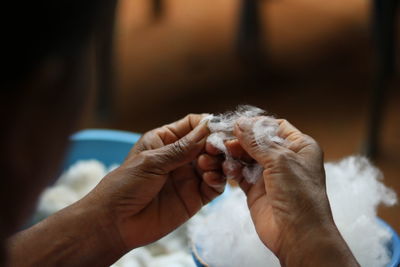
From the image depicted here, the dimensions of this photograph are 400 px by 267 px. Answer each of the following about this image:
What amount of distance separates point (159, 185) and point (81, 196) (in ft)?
1.43

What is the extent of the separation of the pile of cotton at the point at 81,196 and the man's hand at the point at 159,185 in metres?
0.14

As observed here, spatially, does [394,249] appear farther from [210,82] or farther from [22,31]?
[210,82]

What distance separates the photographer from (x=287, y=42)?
2652 millimetres

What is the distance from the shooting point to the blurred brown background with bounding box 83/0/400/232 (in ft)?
6.88

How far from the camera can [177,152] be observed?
91 centimetres

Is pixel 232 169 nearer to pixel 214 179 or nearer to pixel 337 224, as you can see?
pixel 214 179

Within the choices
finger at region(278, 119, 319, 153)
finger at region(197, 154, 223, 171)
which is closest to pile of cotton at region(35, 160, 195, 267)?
finger at region(197, 154, 223, 171)

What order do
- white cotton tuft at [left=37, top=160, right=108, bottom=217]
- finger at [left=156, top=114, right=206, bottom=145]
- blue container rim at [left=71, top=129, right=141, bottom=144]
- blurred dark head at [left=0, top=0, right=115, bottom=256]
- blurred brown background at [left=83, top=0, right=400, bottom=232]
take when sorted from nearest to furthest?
blurred dark head at [left=0, top=0, right=115, bottom=256], finger at [left=156, top=114, right=206, bottom=145], white cotton tuft at [left=37, top=160, right=108, bottom=217], blue container rim at [left=71, top=129, right=141, bottom=144], blurred brown background at [left=83, top=0, right=400, bottom=232]

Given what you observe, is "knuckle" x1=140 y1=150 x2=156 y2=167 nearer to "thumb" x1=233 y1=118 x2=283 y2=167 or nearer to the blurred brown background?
"thumb" x1=233 y1=118 x2=283 y2=167

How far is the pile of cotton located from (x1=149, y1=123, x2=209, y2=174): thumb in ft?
0.75

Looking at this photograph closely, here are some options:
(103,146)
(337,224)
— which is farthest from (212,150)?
(103,146)

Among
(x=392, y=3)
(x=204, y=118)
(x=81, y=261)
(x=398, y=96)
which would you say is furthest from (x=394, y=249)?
(x=398, y=96)

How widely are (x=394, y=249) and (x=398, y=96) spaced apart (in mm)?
1421

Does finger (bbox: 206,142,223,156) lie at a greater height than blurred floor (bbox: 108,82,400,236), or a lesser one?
greater
